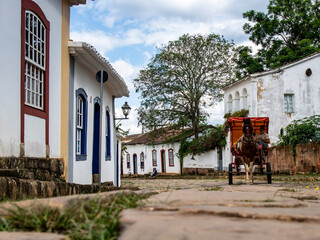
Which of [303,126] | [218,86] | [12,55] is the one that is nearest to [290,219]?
[12,55]

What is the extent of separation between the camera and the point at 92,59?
11711 millimetres

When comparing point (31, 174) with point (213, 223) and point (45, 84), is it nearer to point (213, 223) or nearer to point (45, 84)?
point (45, 84)

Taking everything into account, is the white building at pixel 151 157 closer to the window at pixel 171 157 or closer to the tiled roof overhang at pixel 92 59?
the window at pixel 171 157

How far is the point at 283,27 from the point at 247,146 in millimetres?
32774

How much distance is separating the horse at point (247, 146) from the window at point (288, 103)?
67.4 feet

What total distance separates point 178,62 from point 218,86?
4.07 metres

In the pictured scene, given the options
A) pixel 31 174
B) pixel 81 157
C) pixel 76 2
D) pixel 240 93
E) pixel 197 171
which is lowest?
pixel 197 171

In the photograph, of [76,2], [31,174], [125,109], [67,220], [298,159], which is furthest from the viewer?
[298,159]

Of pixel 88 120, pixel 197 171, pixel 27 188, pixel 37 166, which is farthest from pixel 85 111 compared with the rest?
pixel 197 171

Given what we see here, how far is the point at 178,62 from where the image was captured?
39.9 m

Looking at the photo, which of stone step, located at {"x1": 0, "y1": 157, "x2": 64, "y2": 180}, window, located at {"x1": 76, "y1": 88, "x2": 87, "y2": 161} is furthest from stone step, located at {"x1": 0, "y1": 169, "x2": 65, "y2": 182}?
window, located at {"x1": 76, "y1": 88, "x2": 87, "y2": 161}

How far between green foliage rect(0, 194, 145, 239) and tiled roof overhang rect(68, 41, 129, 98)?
7.97 m

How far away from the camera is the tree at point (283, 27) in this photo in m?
42.1

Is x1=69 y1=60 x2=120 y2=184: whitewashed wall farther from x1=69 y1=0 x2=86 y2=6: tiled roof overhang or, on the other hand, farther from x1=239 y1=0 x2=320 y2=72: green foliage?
x1=239 y1=0 x2=320 y2=72: green foliage
